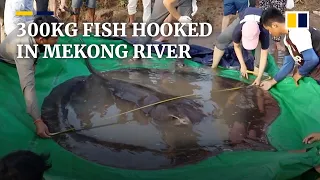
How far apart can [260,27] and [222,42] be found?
47 centimetres

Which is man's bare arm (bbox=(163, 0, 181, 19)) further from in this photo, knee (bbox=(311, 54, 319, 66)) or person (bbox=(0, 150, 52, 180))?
person (bbox=(0, 150, 52, 180))

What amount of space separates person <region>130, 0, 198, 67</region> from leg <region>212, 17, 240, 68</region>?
304 mm

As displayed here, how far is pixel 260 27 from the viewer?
13.0 ft

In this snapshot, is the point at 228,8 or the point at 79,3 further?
the point at 79,3

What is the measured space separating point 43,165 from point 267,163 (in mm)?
1419

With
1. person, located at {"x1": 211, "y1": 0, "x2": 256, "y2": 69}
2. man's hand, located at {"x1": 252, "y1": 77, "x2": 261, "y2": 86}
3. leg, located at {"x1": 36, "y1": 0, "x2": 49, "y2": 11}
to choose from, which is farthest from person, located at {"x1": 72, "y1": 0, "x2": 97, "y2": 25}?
man's hand, located at {"x1": 252, "y1": 77, "x2": 261, "y2": 86}

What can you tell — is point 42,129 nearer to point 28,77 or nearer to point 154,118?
point 28,77

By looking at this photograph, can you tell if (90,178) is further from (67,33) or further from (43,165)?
(67,33)

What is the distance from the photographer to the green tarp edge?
262cm

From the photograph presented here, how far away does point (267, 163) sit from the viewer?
8.80 ft

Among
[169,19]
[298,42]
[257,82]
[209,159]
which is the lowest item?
[209,159]

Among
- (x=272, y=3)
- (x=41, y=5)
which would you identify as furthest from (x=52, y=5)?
(x=272, y=3)

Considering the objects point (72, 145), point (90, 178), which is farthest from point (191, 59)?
point (90, 178)

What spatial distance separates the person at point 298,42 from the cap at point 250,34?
7.2 inches
